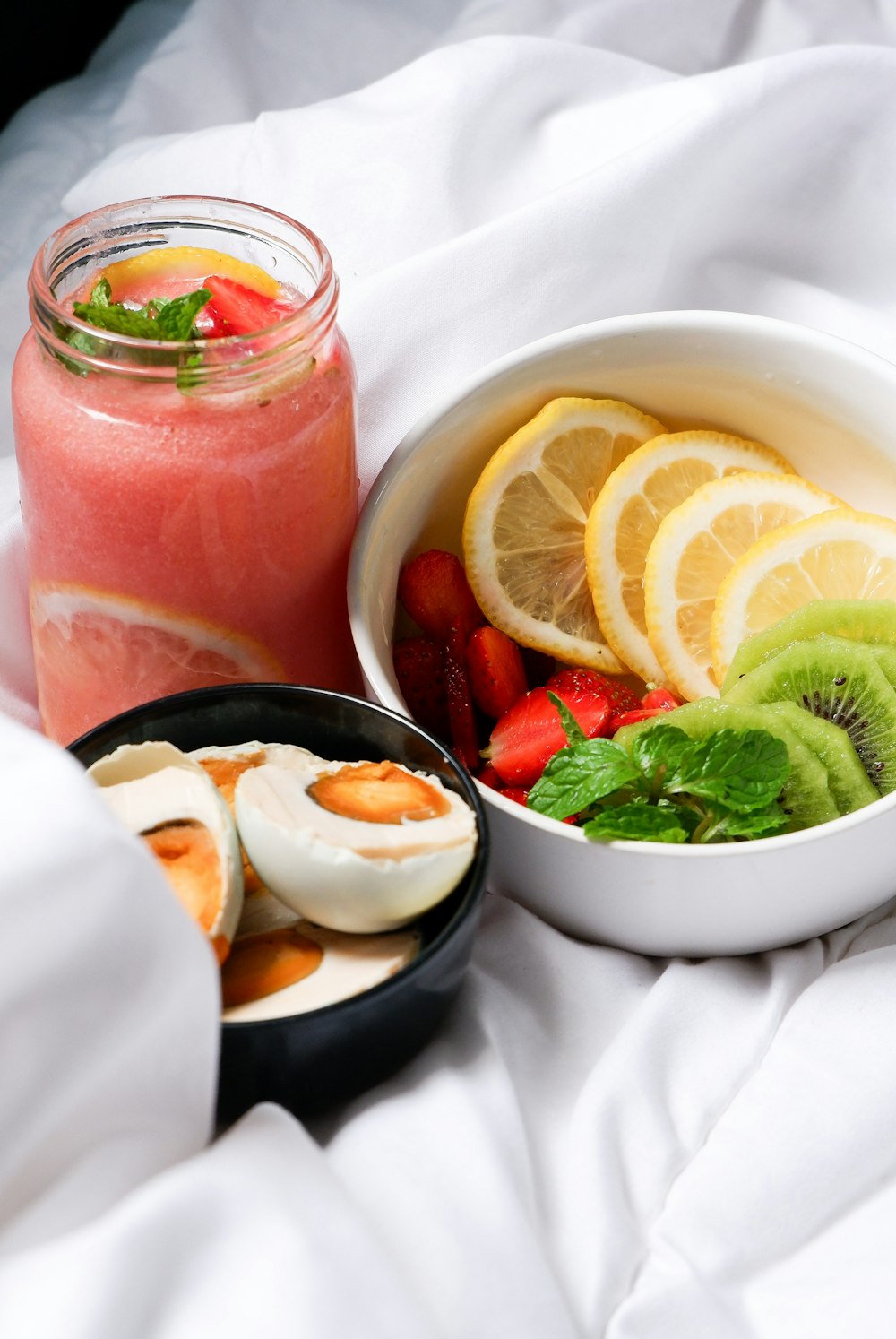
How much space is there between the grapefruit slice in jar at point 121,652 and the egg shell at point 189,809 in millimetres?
216

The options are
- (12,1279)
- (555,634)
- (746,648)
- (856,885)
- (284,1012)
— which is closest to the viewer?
(12,1279)

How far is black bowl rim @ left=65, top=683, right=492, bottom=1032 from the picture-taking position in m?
0.86

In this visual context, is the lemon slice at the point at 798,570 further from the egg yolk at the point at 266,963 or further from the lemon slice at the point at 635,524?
the egg yolk at the point at 266,963

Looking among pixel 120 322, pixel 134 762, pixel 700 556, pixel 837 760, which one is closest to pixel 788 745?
pixel 837 760

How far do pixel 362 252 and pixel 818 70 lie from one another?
1.70 ft

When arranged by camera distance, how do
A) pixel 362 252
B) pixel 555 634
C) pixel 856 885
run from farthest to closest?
pixel 362 252
pixel 555 634
pixel 856 885

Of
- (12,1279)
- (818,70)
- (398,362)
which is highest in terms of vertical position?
(818,70)

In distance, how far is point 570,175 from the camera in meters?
1.54

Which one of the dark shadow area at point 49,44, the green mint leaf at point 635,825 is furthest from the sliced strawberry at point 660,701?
the dark shadow area at point 49,44

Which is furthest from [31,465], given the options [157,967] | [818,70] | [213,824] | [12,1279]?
[818,70]

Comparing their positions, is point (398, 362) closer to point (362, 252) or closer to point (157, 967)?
point (362, 252)

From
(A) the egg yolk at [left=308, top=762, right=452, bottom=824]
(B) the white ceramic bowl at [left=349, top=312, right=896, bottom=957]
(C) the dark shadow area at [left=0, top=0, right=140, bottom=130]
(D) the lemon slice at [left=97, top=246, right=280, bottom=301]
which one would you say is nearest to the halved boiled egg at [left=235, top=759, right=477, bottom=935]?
(A) the egg yolk at [left=308, top=762, right=452, bottom=824]

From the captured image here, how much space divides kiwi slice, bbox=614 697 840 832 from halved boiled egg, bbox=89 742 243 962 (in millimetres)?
373

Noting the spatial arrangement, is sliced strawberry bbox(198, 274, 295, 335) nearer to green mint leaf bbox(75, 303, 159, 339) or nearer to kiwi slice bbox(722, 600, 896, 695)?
green mint leaf bbox(75, 303, 159, 339)
